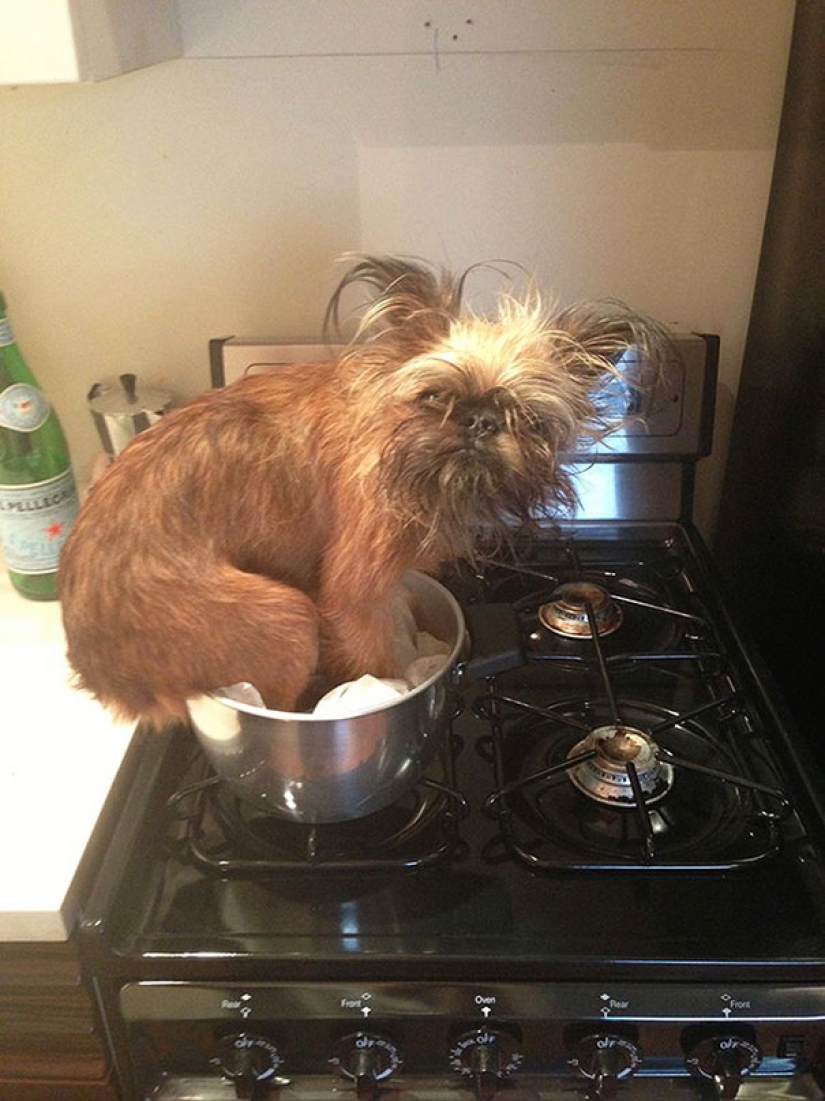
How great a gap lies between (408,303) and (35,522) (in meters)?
0.54

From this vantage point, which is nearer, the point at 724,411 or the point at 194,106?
the point at 194,106

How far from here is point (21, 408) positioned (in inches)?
37.0

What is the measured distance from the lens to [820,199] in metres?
0.87

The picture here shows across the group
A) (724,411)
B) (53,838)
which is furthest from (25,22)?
(724,411)

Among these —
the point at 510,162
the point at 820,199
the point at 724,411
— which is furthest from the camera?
the point at 724,411

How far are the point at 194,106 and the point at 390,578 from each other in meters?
0.61

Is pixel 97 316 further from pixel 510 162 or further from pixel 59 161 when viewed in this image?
pixel 510 162

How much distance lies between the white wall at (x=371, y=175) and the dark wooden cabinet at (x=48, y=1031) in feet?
2.26

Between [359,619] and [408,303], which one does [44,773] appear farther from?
[408,303]

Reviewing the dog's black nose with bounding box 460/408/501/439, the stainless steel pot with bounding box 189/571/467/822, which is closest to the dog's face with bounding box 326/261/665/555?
the dog's black nose with bounding box 460/408/501/439

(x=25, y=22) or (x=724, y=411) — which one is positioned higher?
(x=25, y=22)

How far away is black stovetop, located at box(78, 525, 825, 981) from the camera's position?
636 mm

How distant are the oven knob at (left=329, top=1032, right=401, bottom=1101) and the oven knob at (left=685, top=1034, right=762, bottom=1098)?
0.22 meters

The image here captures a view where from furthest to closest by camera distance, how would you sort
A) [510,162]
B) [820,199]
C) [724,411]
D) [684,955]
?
[724,411], [510,162], [820,199], [684,955]
